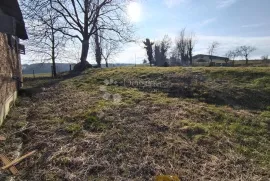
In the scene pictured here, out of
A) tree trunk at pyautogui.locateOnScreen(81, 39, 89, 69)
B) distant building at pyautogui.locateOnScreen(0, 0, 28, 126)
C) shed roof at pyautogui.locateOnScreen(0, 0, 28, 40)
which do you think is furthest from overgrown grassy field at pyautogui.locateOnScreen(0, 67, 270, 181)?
tree trunk at pyautogui.locateOnScreen(81, 39, 89, 69)

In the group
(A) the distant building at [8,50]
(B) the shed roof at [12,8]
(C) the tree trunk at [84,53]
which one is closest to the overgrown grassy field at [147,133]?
(A) the distant building at [8,50]

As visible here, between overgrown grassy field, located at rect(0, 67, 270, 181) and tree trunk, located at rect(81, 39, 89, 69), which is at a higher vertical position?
tree trunk, located at rect(81, 39, 89, 69)

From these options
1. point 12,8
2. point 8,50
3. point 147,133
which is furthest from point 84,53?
point 147,133

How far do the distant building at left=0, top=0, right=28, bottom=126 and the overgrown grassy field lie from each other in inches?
17.9

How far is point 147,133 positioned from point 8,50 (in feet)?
19.5

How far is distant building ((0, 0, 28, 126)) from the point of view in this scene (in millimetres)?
4848

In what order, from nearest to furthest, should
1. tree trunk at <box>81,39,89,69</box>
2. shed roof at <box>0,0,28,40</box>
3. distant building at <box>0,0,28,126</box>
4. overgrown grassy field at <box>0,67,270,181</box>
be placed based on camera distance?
overgrown grassy field at <box>0,67,270,181</box> < distant building at <box>0,0,28,126</box> < shed roof at <box>0,0,28,40</box> < tree trunk at <box>81,39,89,69</box>

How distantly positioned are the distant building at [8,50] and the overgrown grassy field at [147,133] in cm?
45

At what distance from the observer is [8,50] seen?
8.41 m

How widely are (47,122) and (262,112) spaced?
567 centimetres

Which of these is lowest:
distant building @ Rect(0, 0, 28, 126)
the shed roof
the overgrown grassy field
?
the overgrown grassy field

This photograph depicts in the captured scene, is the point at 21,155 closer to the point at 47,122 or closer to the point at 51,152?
the point at 51,152

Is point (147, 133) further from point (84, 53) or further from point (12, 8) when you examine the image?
point (84, 53)

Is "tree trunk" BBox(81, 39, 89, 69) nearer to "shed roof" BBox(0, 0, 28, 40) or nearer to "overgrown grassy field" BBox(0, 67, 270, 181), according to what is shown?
"shed roof" BBox(0, 0, 28, 40)
